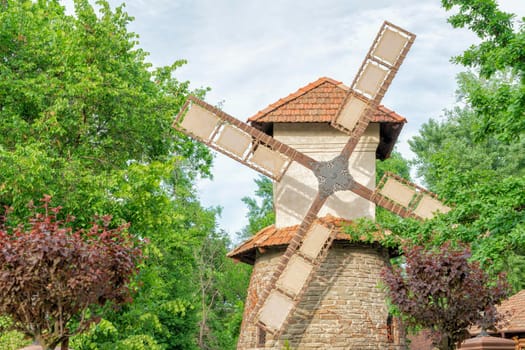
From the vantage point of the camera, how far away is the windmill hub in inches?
586

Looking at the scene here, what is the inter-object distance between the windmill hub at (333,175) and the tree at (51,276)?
6767mm

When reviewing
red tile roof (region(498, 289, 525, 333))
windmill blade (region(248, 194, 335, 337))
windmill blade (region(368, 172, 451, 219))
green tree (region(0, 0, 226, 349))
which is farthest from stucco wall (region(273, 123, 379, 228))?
red tile roof (region(498, 289, 525, 333))

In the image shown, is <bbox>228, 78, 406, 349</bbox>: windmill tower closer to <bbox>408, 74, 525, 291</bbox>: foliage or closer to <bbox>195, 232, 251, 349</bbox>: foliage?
<bbox>408, 74, 525, 291</bbox>: foliage

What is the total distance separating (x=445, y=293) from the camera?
37.2 ft

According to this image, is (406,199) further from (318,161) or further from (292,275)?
(292,275)

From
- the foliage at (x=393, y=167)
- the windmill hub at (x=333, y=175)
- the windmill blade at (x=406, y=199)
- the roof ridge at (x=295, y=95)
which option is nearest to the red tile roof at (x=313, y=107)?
the roof ridge at (x=295, y=95)

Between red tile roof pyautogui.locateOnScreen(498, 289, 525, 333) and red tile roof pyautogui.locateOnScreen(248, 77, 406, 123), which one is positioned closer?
red tile roof pyautogui.locateOnScreen(248, 77, 406, 123)

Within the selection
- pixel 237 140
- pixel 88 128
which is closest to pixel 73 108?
pixel 88 128

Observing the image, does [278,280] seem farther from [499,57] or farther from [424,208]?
[499,57]

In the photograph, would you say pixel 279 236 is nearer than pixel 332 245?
No

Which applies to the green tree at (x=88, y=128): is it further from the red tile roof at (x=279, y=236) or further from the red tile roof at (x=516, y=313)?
the red tile roof at (x=516, y=313)

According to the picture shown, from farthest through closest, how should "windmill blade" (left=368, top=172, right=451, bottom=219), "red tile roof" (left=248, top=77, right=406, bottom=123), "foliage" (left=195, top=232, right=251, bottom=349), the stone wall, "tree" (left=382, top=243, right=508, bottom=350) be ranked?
"foliage" (left=195, top=232, right=251, bottom=349) < "red tile roof" (left=248, top=77, right=406, bottom=123) < "windmill blade" (left=368, top=172, right=451, bottom=219) < the stone wall < "tree" (left=382, top=243, right=508, bottom=350)

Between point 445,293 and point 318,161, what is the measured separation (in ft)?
15.9

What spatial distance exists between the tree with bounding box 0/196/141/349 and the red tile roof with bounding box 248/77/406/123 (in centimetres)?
757
